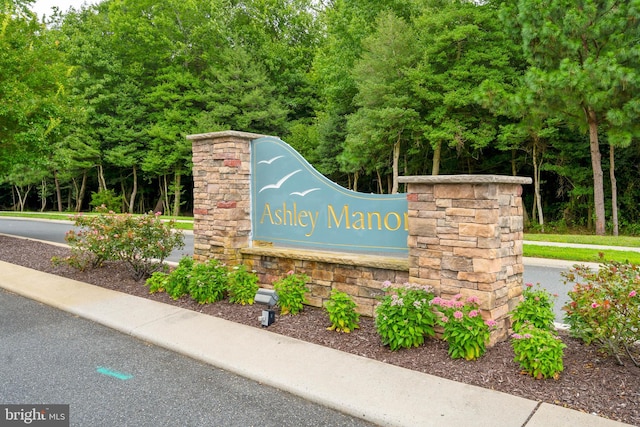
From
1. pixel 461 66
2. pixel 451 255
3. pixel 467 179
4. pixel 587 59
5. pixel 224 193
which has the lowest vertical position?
pixel 451 255

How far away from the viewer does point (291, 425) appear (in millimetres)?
2764

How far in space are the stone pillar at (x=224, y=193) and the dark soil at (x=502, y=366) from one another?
88 cm

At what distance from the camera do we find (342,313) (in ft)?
13.9

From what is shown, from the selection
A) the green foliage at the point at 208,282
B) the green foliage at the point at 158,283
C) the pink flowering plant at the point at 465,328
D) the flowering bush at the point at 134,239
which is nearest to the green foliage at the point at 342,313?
the pink flowering plant at the point at 465,328

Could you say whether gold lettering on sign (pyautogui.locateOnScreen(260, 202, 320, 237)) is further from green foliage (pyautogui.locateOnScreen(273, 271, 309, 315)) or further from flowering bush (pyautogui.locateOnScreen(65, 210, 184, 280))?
flowering bush (pyautogui.locateOnScreen(65, 210, 184, 280))

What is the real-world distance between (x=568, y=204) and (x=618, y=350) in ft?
56.3

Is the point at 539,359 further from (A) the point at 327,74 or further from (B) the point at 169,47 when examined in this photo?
(B) the point at 169,47

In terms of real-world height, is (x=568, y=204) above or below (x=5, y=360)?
above

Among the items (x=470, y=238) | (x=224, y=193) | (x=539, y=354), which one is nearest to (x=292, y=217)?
(x=224, y=193)

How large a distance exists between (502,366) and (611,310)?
885 millimetres

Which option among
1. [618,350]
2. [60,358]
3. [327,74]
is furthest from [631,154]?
[60,358]

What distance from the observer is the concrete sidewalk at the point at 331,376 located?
2.73 meters

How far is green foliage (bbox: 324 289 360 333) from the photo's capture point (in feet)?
14.0

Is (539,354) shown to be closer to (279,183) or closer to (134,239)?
(279,183)
